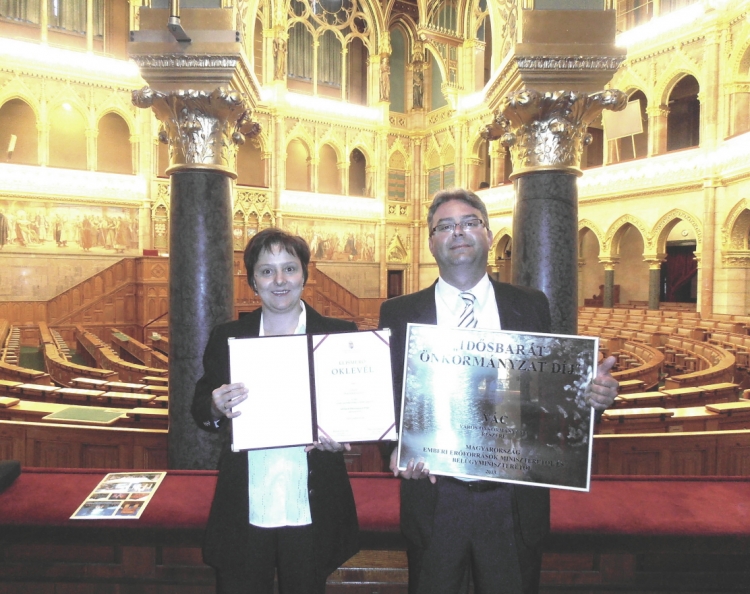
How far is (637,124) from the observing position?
15.3 m

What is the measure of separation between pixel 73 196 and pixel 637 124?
1684cm

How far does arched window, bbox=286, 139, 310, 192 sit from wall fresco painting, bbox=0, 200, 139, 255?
20.7 ft

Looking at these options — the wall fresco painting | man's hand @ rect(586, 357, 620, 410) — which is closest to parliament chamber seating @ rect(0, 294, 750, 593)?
man's hand @ rect(586, 357, 620, 410)

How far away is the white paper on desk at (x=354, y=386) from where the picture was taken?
5.68 feet

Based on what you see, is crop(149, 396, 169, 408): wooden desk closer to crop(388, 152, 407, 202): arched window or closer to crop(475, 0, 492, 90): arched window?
crop(388, 152, 407, 202): arched window

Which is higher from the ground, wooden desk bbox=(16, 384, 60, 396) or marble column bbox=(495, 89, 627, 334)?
marble column bbox=(495, 89, 627, 334)

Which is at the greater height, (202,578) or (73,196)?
(73,196)

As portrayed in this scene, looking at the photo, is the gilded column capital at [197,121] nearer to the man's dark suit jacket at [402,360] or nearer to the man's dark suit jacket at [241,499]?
the man's dark suit jacket at [241,499]

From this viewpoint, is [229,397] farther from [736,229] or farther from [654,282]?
[654,282]

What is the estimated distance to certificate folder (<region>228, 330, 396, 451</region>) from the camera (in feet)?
5.69

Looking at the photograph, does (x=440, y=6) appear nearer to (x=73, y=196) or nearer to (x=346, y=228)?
(x=346, y=228)

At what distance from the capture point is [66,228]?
16672 millimetres

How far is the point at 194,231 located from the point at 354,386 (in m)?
2.62

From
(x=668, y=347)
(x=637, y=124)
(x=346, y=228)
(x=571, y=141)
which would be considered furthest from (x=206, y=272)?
(x=346, y=228)
